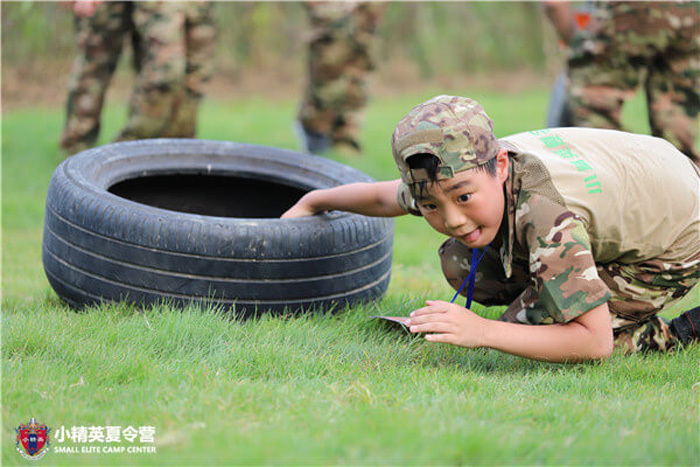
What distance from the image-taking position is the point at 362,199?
3326 mm

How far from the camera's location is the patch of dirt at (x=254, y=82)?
10.8 meters

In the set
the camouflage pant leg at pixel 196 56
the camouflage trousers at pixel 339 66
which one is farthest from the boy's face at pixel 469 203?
the camouflage trousers at pixel 339 66

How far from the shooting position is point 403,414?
7.78 ft

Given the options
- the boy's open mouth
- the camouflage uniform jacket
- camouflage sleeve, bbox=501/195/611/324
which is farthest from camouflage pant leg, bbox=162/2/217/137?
camouflage sleeve, bbox=501/195/611/324

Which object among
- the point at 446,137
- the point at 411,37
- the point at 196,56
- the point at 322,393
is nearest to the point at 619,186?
the point at 446,137

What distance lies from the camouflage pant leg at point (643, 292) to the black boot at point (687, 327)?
0.34 ft

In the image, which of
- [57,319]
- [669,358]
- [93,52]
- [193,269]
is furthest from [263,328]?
[93,52]

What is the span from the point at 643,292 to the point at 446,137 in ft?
3.74

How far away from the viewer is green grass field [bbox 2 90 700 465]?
7.16 feet

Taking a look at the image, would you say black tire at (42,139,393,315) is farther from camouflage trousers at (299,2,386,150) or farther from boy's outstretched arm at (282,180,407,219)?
camouflage trousers at (299,2,386,150)

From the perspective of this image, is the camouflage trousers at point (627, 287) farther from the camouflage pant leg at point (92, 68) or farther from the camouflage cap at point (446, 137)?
the camouflage pant leg at point (92, 68)

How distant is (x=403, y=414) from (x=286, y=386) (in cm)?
44

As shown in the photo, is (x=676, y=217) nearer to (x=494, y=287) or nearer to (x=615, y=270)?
(x=615, y=270)

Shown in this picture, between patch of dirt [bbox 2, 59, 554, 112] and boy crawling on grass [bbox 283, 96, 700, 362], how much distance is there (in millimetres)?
8625
